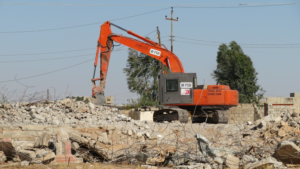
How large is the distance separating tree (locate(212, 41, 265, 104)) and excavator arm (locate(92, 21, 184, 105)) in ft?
87.7

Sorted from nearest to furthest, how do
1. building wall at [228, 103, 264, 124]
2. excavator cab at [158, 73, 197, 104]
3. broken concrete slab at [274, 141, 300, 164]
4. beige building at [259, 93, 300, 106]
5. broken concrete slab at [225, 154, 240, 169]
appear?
broken concrete slab at [225, 154, 240, 169]
broken concrete slab at [274, 141, 300, 164]
excavator cab at [158, 73, 197, 104]
building wall at [228, 103, 264, 124]
beige building at [259, 93, 300, 106]

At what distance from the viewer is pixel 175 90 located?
53.3 ft

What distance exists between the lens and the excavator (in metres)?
16.2

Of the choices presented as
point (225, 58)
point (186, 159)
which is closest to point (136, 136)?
point (186, 159)

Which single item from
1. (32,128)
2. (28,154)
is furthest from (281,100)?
(28,154)

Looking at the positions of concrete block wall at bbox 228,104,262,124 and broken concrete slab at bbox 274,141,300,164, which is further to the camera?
concrete block wall at bbox 228,104,262,124

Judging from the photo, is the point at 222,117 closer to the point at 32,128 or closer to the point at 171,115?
the point at 171,115

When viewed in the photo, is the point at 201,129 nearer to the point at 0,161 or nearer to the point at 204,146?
the point at 204,146

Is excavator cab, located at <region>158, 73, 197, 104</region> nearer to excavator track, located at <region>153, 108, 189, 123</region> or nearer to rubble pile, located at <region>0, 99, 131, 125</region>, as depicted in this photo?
excavator track, located at <region>153, 108, 189, 123</region>

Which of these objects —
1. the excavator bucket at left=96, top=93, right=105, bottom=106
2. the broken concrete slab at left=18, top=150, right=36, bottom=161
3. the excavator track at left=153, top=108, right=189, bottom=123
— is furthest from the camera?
the excavator bucket at left=96, top=93, right=105, bottom=106

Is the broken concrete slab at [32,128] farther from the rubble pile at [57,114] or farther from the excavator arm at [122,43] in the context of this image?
the excavator arm at [122,43]

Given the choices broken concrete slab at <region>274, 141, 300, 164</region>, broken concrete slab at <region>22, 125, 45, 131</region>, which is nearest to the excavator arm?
broken concrete slab at <region>22, 125, 45, 131</region>

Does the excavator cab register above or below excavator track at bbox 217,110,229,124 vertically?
above

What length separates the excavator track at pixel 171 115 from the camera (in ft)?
52.1
